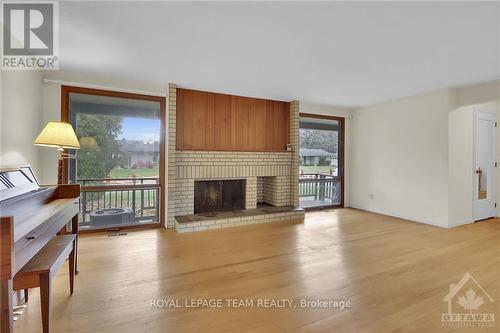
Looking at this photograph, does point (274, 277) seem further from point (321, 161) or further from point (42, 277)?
point (321, 161)

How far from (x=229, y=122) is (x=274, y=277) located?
317 cm

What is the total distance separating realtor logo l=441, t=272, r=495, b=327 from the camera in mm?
1810

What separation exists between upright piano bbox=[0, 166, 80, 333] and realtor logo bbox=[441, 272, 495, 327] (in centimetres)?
276

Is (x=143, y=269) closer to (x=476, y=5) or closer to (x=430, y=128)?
(x=476, y=5)

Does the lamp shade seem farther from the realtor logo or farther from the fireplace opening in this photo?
the realtor logo

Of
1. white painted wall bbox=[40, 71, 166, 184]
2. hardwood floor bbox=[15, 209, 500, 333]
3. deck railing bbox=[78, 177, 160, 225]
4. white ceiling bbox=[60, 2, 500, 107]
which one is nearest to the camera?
hardwood floor bbox=[15, 209, 500, 333]

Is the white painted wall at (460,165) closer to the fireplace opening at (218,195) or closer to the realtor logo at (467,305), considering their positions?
the realtor logo at (467,305)

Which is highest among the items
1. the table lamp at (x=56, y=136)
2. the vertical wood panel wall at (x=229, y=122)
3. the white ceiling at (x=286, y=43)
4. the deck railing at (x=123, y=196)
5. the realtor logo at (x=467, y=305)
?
the white ceiling at (x=286, y=43)

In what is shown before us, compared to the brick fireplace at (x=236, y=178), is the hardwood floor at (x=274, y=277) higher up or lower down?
lower down

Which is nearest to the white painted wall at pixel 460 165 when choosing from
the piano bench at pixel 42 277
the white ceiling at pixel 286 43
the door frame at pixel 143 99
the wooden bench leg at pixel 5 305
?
the white ceiling at pixel 286 43

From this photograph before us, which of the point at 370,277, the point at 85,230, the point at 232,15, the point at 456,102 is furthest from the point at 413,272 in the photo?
the point at 85,230

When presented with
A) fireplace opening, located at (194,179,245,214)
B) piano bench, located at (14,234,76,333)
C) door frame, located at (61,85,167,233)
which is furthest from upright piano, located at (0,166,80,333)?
fireplace opening, located at (194,179,245,214)

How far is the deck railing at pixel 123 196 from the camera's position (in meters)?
3.85

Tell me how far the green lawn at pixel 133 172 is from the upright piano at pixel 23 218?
1393 mm
